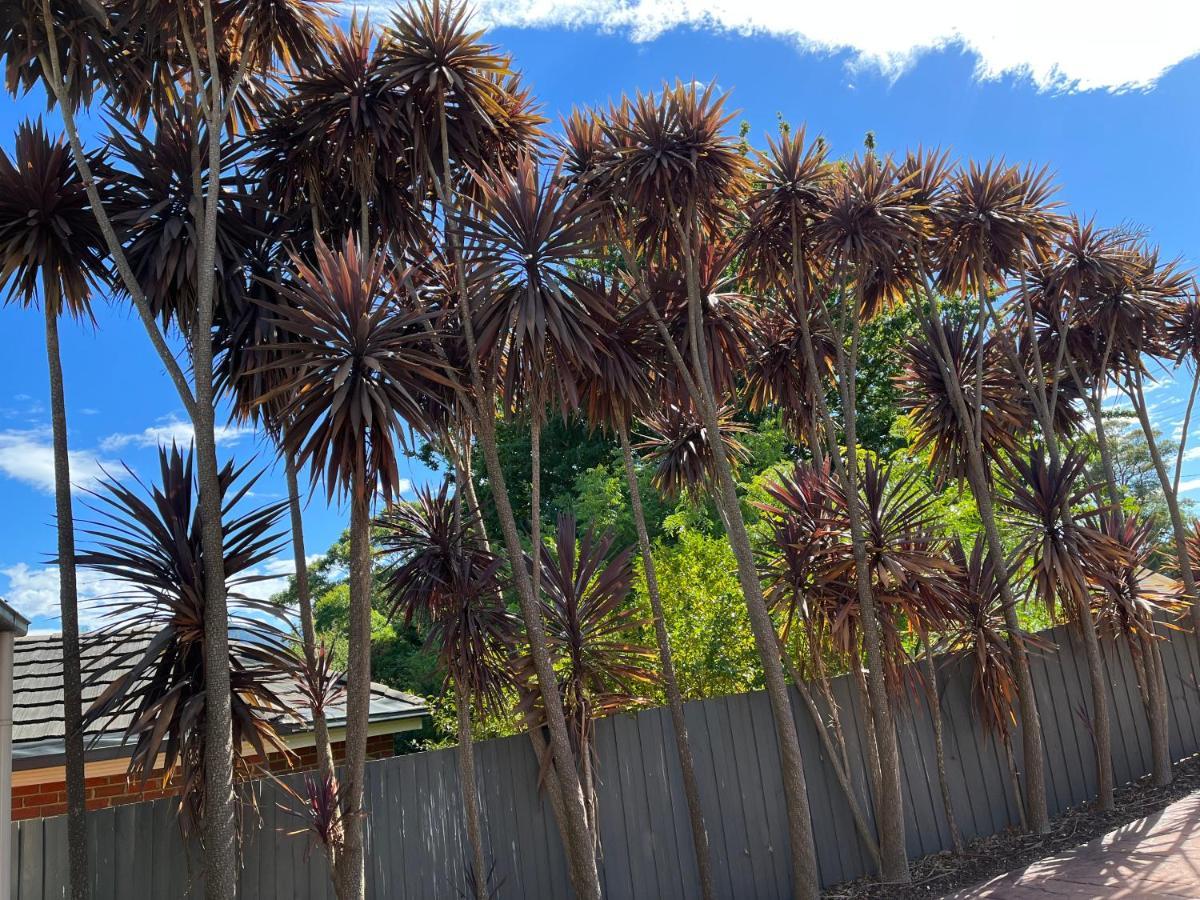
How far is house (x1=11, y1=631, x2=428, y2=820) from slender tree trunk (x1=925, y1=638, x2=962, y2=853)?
4326 millimetres

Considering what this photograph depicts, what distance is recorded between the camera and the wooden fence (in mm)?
5203

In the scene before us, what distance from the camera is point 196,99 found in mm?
6770

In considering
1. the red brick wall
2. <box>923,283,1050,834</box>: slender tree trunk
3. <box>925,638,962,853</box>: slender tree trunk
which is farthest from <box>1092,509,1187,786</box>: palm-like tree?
the red brick wall

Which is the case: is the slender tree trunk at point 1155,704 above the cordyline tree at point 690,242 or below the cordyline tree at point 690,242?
below

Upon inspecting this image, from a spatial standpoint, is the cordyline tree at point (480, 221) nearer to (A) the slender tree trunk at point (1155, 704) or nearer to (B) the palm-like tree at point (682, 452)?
(B) the palm-like tree at point (682, 452)

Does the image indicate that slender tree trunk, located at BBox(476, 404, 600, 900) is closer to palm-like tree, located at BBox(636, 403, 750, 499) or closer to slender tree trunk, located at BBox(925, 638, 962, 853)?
palm-like tree, located at BBox(636, 403, 750, 499)

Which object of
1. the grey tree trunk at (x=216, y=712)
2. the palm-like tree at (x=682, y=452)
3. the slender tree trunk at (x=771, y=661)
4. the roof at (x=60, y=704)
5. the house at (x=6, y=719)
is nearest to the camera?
the house at (x=6, y=719)

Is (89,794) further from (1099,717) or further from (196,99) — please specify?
(1099,717)

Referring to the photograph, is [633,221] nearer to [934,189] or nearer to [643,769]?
[934,189]

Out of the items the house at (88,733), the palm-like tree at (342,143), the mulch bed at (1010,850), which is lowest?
the mulch bed at (1010,850)

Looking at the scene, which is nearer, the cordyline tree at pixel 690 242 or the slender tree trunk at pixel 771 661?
the slender tree trunk at pixel 771 661

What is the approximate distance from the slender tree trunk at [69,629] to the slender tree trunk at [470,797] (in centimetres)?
215

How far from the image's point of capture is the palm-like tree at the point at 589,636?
20.9 ft

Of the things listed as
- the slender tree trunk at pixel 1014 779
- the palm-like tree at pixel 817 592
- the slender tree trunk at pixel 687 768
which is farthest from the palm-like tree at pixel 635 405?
the slender tree trunk at pixel 1014 779
